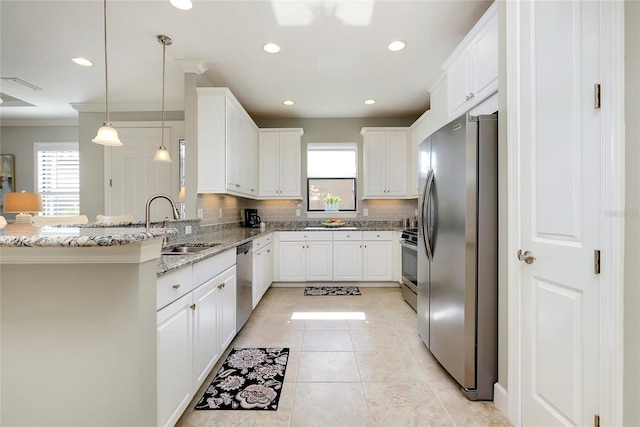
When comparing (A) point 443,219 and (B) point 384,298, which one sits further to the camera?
(B) point 384,298

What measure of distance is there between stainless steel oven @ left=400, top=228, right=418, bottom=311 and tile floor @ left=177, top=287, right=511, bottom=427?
0.22 metres

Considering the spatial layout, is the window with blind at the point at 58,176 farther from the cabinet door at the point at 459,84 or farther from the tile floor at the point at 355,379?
the cabinet door at the point at 459,84

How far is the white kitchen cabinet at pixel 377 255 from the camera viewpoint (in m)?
4.27

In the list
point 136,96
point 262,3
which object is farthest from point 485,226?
point 136,96

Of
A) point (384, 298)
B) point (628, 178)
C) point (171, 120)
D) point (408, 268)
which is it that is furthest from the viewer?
point (171, 120)

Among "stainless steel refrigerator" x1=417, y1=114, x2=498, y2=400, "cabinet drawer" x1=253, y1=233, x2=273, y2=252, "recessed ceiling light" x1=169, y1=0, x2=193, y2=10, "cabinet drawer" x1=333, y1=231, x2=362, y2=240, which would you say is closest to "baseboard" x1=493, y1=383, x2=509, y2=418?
"stainless steel refrigerator" x1=417, y1=114, x2=498, y2=400

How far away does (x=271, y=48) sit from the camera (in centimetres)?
271

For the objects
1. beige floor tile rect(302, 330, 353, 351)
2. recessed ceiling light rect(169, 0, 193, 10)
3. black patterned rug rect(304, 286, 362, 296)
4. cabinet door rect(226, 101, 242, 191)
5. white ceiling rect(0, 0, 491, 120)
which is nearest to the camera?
recessed ceiling light rect(169, 0, 193, 10)

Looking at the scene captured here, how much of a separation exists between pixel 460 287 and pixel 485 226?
1.35ft

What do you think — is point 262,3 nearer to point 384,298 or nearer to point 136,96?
point 136,96

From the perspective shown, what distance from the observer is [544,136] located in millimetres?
1355

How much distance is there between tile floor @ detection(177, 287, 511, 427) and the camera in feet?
5.23

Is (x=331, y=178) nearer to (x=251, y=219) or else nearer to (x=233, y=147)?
(x=251, y=219)

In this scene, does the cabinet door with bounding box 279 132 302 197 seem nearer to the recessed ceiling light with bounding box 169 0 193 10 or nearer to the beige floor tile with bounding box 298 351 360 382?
the recessed ceiling light with bounding box 169 0 193 10
